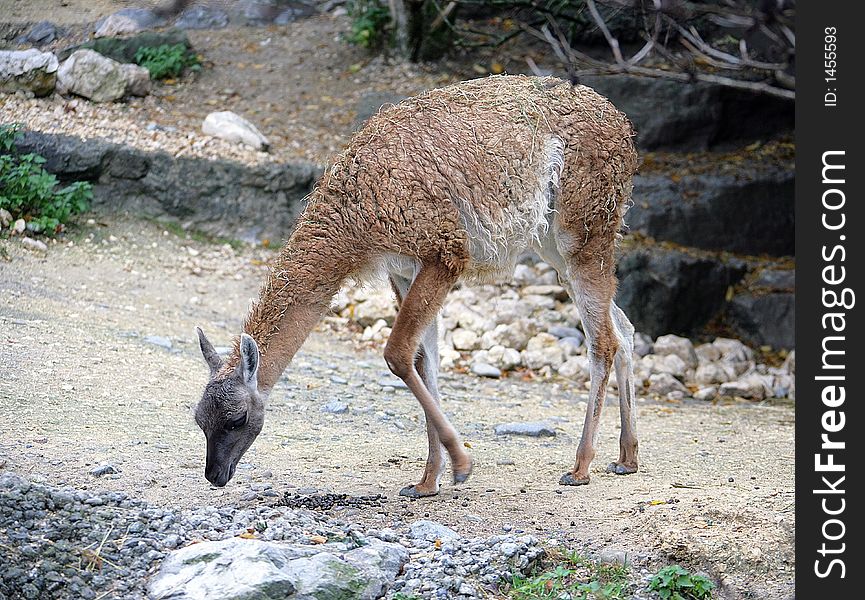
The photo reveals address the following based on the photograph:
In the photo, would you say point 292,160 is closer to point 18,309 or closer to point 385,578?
point 18,309

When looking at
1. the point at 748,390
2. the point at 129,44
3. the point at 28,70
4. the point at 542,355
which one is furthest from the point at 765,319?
the point at 28,70

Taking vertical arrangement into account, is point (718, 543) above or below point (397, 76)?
below

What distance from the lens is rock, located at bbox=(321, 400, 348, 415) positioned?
884 centimetres

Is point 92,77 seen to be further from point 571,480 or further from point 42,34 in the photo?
point 571,480

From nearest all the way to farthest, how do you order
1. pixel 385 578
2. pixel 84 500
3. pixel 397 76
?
pixel 385 578
pixel 84 500
pixel 397 76

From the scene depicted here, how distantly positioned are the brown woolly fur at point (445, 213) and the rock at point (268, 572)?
1.36 metres

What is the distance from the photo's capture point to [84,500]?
5.80 m

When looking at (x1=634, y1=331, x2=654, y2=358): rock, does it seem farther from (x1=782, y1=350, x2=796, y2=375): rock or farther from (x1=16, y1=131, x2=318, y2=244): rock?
(x1=16, y1=131, x2=318, y2=244): rock

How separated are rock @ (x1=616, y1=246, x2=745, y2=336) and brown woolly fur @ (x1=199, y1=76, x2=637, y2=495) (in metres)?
5.38

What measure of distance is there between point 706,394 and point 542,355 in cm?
184

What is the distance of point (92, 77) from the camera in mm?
12078

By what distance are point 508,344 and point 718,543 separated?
595cm

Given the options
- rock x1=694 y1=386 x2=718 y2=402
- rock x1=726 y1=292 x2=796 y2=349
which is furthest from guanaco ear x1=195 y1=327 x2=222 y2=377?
rock x1=726 y1=292 x2=796 y2=349

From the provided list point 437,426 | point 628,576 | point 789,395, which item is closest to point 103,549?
point 437,426
